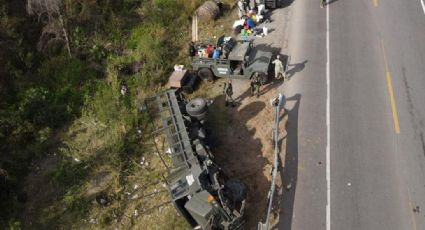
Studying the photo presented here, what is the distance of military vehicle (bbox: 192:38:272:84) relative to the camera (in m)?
19.9

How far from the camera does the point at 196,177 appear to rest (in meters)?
14.4

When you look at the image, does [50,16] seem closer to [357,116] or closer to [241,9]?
[241,9]

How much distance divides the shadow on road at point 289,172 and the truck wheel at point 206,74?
4153 millimetres

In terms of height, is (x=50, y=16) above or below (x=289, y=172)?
above

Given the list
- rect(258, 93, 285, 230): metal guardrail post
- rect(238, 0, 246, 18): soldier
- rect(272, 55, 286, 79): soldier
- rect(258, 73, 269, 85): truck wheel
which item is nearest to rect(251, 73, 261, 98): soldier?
rect(258, 73, 269, 85): truck wheel

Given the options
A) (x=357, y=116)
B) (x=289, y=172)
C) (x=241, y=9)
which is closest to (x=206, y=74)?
(x=241, y=9)

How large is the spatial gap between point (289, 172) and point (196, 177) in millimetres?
4103

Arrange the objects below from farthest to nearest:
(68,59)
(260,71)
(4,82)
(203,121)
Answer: (68,59) → (4,82) → (260,71) → (203,121)

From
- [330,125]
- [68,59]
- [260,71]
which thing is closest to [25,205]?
[68,59]

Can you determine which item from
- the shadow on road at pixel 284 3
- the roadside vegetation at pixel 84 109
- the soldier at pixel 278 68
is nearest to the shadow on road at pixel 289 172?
the soldier at pixel 278 68

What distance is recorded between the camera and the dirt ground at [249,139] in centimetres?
1593

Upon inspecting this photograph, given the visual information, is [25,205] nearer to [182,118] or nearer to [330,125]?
[182,118]

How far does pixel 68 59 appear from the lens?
22531 millimetres

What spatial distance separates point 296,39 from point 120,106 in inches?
397
